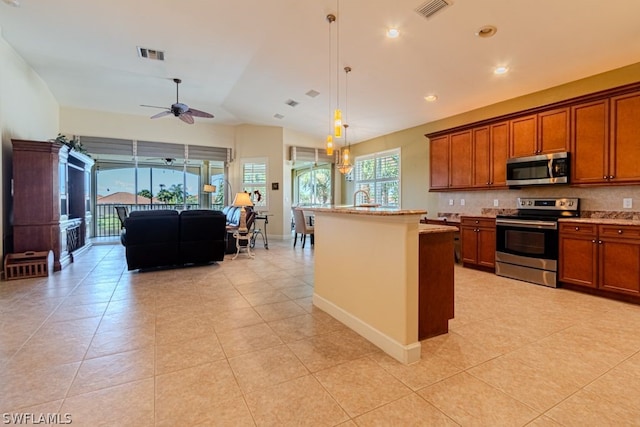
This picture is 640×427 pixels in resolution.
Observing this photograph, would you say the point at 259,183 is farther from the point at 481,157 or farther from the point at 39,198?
the point at 481,157

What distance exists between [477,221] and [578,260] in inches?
54.1

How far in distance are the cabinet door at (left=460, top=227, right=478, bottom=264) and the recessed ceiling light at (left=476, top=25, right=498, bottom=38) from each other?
107 inches

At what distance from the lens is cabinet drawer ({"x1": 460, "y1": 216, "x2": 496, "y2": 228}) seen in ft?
15.0

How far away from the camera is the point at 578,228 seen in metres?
3.62

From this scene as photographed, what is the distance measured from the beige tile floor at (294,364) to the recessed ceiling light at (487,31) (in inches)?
118

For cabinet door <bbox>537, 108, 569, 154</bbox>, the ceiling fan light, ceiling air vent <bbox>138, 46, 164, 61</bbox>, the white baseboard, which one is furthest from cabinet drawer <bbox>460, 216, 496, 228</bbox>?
ceiling air vent <bbox>138, 46, 164, 61</bbox>

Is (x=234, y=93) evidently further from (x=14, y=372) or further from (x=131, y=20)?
(x=14, y=372)

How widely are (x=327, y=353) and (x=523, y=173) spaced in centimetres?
391

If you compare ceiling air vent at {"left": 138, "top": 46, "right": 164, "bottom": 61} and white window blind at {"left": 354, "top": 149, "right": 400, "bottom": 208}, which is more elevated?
ceiling air vent at {"left": 138, "top": 46, "right": 164, "bottom": 61}

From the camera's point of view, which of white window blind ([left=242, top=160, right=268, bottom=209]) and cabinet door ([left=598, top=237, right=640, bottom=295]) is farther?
white window blind ([left=242, top=160, right=268, bottom=209])

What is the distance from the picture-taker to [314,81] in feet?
17.6

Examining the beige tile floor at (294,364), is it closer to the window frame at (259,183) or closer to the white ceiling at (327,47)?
the white ceiling at (327,47)

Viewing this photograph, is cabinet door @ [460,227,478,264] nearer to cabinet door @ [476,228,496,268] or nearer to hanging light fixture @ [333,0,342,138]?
cabinet door @ [476,228,496,268]

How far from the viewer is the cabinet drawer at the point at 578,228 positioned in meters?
3.50
